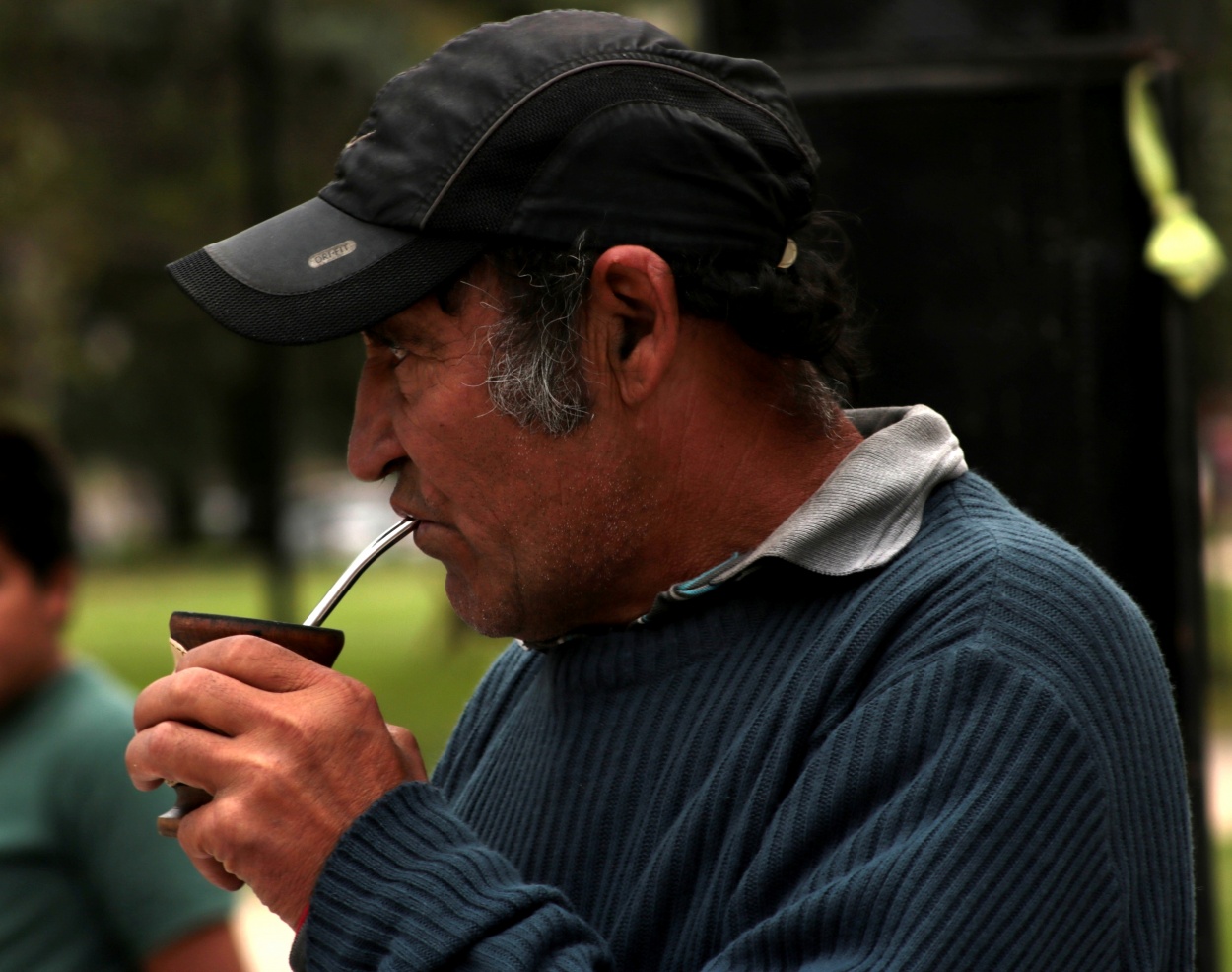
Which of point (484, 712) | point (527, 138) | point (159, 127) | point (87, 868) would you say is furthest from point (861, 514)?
point (159, 127)

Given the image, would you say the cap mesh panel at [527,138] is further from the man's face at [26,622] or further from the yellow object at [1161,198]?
the man's face at [26,622]

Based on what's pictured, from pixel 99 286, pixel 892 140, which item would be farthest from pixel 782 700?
pixel 99 286

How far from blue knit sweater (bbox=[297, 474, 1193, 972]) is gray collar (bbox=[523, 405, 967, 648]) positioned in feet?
0.05

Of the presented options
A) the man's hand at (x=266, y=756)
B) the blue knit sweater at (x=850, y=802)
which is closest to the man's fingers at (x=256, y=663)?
the man's hand at (x=266, y=756)

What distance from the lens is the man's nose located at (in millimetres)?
1435

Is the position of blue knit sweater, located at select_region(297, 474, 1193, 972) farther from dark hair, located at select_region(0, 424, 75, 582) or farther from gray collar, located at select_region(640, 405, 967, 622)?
dark hair, located at select_region(0, 424, 75, 582)

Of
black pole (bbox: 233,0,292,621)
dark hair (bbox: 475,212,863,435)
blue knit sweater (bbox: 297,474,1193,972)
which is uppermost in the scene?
dark hair (bbox: 475,212,863,435)

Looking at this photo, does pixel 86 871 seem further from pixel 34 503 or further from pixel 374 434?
pixel 374 434

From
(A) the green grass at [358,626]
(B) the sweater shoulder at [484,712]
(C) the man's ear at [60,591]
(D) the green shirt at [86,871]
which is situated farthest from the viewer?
(A) the green grass at [358,626]

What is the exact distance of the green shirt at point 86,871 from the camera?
2.40 metres

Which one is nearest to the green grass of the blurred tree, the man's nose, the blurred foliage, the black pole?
the black pole

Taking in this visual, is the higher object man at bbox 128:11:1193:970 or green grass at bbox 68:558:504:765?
man at bbox 128:11:1193:970

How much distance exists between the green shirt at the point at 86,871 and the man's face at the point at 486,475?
1.23 meters

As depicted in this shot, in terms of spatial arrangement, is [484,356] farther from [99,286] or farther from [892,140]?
[99,286]
